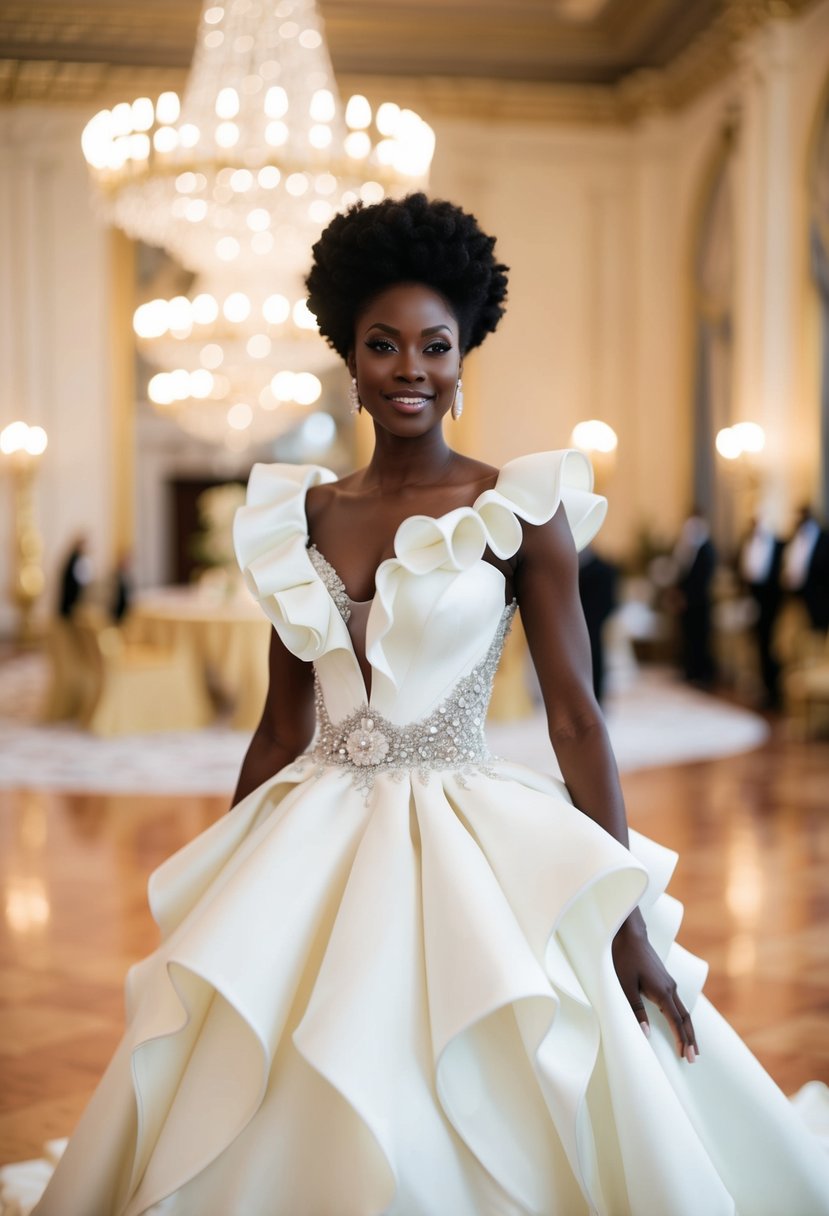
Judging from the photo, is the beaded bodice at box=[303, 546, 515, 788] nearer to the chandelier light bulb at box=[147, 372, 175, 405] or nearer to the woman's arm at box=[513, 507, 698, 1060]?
the woman's arm at box=[513, 507, 698, 1060]

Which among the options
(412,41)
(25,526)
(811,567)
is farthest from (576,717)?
(412,41)

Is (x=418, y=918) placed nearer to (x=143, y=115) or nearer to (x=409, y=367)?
(x=409, y=367)

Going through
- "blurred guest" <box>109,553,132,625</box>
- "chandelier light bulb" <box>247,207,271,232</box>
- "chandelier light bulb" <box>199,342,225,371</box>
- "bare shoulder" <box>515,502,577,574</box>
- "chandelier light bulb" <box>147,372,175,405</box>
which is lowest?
"blurred guest" <box>109,553,132,625</box>

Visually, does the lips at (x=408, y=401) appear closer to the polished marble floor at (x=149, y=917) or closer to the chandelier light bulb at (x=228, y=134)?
the polished marble floor at (x=149, y=917)

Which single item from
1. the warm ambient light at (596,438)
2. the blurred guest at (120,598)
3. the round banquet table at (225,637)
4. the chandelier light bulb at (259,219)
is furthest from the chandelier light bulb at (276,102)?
the blurred guest at (120,598)

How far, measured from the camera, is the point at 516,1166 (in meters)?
1.90

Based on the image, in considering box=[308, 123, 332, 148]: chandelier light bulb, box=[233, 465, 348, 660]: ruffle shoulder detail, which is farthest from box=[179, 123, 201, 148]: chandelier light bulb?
box=[233, 465, 348, 660]: ruffle shoulder detail

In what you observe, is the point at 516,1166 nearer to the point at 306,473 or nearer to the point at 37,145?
the point at 306,473

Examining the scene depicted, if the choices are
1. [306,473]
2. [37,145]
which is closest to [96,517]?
[37,145]

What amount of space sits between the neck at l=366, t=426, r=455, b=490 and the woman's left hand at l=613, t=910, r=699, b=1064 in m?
0.80

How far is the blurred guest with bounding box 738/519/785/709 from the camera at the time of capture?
438 inches

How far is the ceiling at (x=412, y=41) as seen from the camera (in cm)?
1367

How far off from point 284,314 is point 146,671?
9.01 feet

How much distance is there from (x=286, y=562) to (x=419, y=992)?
75 centimetres
